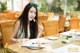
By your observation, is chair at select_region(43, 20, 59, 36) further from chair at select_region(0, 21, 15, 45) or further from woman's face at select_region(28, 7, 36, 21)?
woman's face at select_region(28, 7, 36, 21)

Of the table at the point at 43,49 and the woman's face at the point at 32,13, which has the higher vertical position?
the woman's face at the point at 32,13

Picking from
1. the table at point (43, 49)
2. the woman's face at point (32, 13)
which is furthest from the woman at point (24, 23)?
the table at point (43, 49)

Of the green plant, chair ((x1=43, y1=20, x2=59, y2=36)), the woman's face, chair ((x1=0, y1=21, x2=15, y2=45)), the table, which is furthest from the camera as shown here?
the green plant

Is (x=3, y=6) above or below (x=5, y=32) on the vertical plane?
above

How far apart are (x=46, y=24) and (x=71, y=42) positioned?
1059 mm

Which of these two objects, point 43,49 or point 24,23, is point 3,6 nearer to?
point 24,23

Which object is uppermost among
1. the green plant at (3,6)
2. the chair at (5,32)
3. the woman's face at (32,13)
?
the woman's face at (32,13)

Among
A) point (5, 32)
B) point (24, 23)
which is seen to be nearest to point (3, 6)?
point (5, 32)

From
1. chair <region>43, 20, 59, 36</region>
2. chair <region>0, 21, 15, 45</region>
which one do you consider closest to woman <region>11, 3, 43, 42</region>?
chair <region>0, 21, 15, 45</region>

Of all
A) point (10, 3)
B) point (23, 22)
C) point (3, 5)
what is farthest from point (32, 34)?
point (10, 3)

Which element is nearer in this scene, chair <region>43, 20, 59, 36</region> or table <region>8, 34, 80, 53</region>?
table <region>8, 34, 80, 53</region>

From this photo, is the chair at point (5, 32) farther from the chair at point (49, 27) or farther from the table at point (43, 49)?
the table at point (43, 49)

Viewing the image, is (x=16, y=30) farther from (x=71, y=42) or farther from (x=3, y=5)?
(x=3, y=5)

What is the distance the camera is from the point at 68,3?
7.82 metres
